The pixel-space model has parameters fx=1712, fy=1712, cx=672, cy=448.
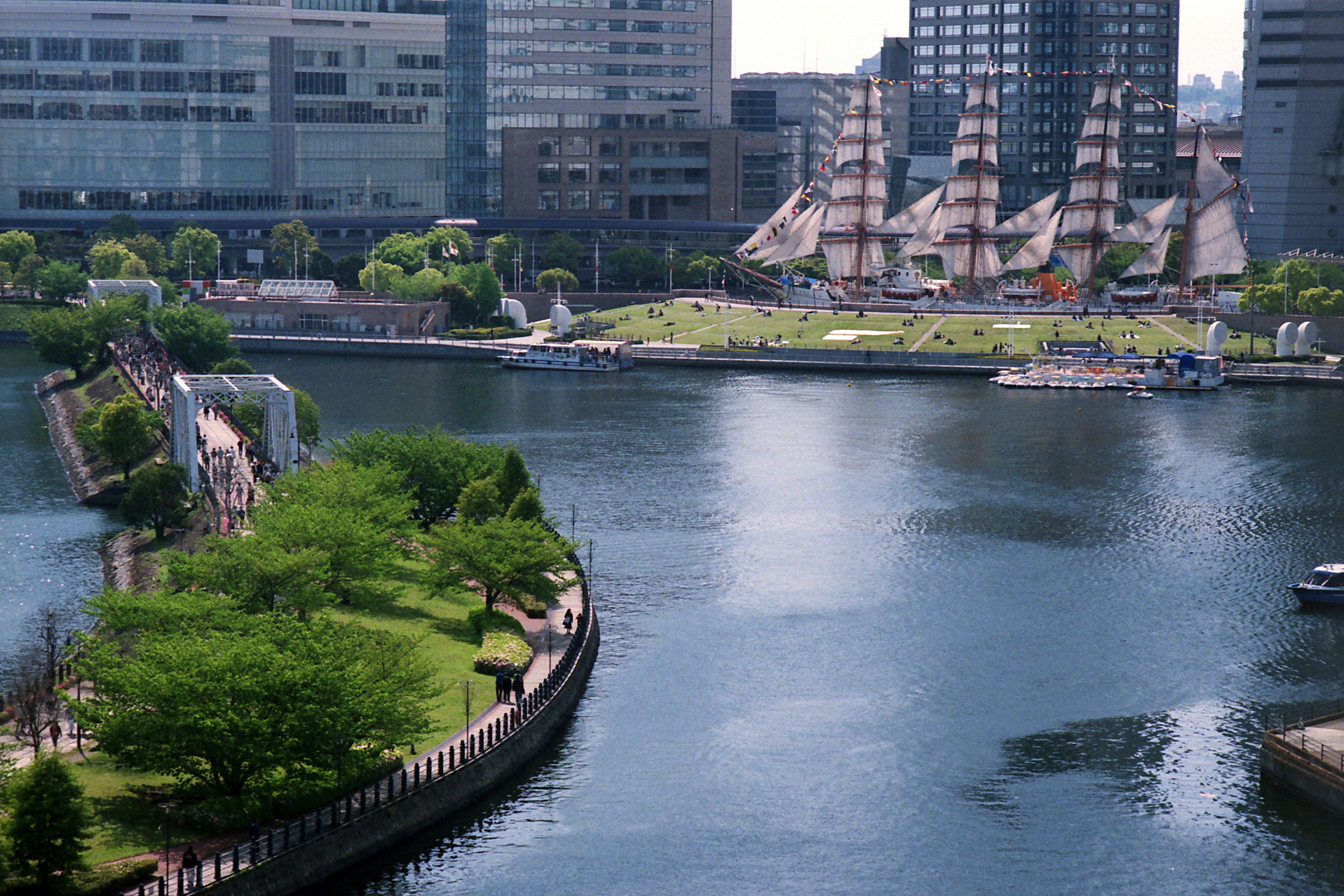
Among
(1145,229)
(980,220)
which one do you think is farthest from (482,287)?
(1145,229)

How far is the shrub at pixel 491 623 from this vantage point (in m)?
63.4

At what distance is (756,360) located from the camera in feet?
522

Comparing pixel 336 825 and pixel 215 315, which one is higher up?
pixel 215 315

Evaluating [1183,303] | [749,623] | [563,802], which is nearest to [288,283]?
[1183,303]

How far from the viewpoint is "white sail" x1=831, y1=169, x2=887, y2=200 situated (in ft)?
628

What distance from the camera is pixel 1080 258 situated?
189 m

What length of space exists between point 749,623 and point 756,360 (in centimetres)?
8982

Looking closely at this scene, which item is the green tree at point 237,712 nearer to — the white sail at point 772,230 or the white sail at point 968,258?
the white sail at point 772,230

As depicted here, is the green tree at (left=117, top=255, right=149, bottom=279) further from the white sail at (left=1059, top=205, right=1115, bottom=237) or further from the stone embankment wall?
the stone embankment wall

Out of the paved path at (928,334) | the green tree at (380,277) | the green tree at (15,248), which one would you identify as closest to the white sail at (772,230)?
the paved path at (928,334)

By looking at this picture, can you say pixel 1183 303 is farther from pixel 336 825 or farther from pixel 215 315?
pixel 336 825

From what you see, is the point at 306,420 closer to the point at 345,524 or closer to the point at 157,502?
the point at 157,502

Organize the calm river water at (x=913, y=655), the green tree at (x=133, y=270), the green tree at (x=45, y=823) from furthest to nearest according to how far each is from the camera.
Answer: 1. the green tree at (x=133, y=270)
2. the calm river water at (x=913, y=655)
3. the green tree at (x=45, y=823)

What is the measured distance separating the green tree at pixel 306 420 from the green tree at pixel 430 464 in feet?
61.5
